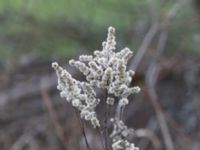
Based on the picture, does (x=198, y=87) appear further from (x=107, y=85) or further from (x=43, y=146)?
(x=107, y=85)

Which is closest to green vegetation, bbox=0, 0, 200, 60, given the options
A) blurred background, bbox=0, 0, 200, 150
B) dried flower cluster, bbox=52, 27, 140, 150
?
blurred background, bbox=0, 0, 200, 150

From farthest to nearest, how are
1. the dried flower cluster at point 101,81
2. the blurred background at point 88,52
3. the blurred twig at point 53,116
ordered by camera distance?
the blurred background at point 88,52, the blurred twig at point 53,116, the dried flower cluster at point 101,81

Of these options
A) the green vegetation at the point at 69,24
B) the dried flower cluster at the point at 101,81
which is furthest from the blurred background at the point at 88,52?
the dried flower cluster at the point at 101,81

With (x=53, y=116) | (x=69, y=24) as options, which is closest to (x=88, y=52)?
(x=69, y=24)

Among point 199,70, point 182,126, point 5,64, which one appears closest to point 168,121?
point 182,126

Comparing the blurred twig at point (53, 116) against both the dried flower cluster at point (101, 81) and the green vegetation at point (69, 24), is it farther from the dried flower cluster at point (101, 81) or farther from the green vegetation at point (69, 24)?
the dried flower cluster at point (101, 81)

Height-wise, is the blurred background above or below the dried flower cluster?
above

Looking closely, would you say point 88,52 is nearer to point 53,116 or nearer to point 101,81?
point 53,116

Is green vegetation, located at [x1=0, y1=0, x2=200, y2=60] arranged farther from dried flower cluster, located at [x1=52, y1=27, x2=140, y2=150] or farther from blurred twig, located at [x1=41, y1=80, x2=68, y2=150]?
dried flower cluster, located at [x1=52, y1=27, x2=140, y2=150]
